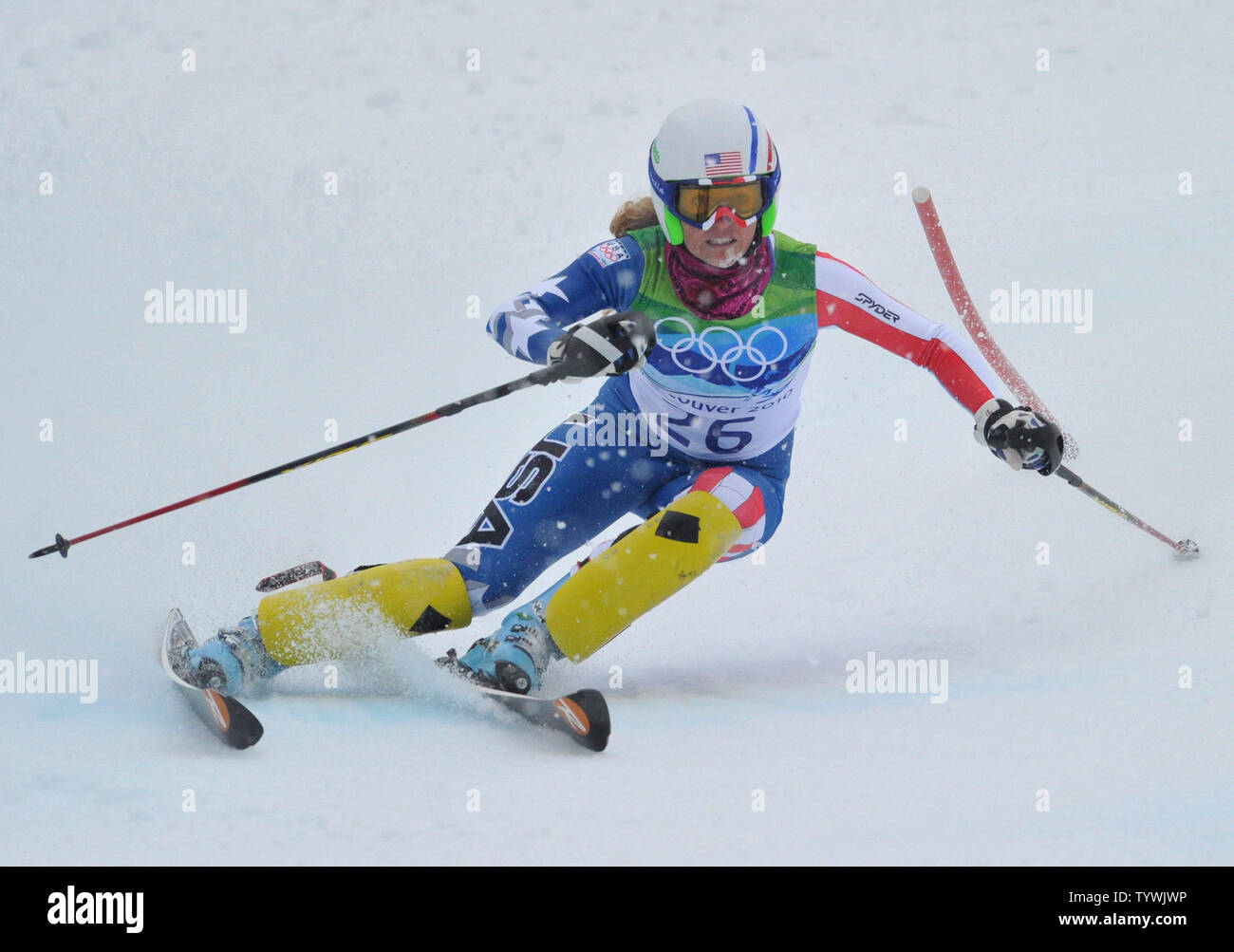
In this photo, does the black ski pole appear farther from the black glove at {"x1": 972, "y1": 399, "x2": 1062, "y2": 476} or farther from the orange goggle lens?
the black glove at {"x1": 972, "y1": 399, "x2": 1062, "y2": 476}

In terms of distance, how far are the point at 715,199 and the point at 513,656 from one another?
4.04ft

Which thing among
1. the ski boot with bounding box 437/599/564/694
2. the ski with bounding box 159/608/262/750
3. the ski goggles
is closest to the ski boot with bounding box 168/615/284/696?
the ski with bounding box 159/608/262/750

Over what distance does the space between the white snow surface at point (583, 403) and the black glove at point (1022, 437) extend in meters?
0.59

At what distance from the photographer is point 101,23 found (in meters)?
8.13

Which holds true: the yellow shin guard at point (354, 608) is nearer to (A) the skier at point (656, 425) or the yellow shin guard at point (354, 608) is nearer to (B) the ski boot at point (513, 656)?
(A) the skier at point (656, 425)

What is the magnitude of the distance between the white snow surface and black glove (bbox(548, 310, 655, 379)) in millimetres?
825

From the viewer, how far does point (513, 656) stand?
349 centimetres

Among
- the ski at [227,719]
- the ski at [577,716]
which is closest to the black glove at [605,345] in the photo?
the ski at [577,716]

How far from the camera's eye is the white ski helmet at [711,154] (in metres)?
3.52

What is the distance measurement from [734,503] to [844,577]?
1.36m

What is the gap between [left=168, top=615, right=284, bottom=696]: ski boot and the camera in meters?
3.40

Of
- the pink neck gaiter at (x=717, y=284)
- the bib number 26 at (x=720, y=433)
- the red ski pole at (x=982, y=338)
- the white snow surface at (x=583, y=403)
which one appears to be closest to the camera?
the white snow surface at (x=583, y=403)

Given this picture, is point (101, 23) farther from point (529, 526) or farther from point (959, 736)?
point (959, 736)


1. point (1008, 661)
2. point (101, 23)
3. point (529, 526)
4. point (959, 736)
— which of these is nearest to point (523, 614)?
point (529, 526)
